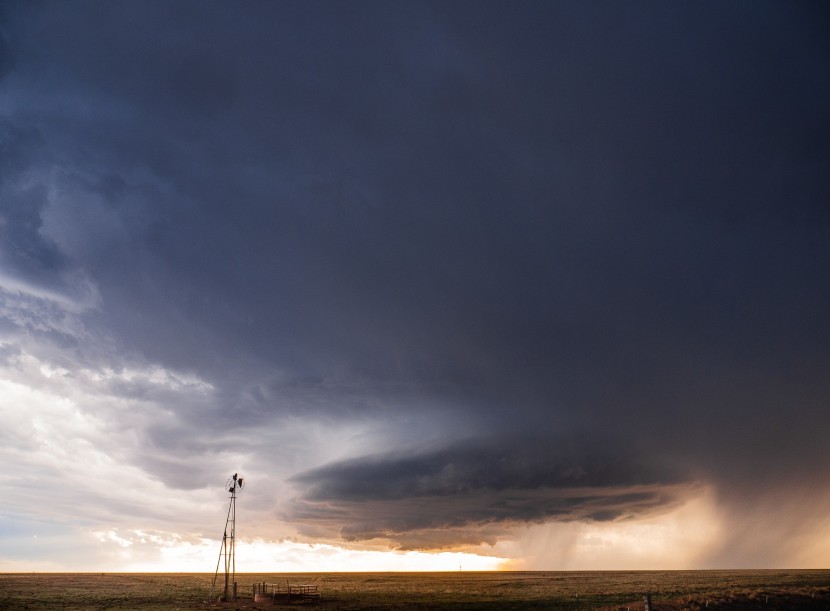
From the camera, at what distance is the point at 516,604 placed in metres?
67.3

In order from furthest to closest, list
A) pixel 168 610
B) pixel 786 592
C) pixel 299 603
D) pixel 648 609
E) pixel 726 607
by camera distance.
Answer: pixel 299 603, pixel 168 610, pixel 786 592, pixel 726 607, pixel 648 609

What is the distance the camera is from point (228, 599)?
67.7 m

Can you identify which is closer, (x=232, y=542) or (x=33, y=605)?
(x=33, y=605)

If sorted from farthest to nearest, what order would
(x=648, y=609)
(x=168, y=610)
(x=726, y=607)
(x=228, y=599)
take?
(x=228, y=599)
(x=168, y=610)
(x=726, y=607)
(x=648, y=609)

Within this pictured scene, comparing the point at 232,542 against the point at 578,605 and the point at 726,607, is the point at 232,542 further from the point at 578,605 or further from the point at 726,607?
the point at 726,607

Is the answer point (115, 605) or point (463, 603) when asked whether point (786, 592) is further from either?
Answer: point (115, 605)

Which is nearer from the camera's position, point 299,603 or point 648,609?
point 648,609

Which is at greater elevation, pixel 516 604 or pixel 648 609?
pixel 648 609

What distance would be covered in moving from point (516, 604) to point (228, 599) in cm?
3392

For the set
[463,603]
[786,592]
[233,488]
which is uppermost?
[233,488]

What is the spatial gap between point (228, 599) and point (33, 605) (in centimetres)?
2153

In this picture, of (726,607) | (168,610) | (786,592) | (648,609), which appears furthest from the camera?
(168,610)

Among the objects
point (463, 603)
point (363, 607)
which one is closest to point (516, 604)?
point (463, 603)

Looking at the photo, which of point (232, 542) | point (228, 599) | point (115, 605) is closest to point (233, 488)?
point (232, 542)
